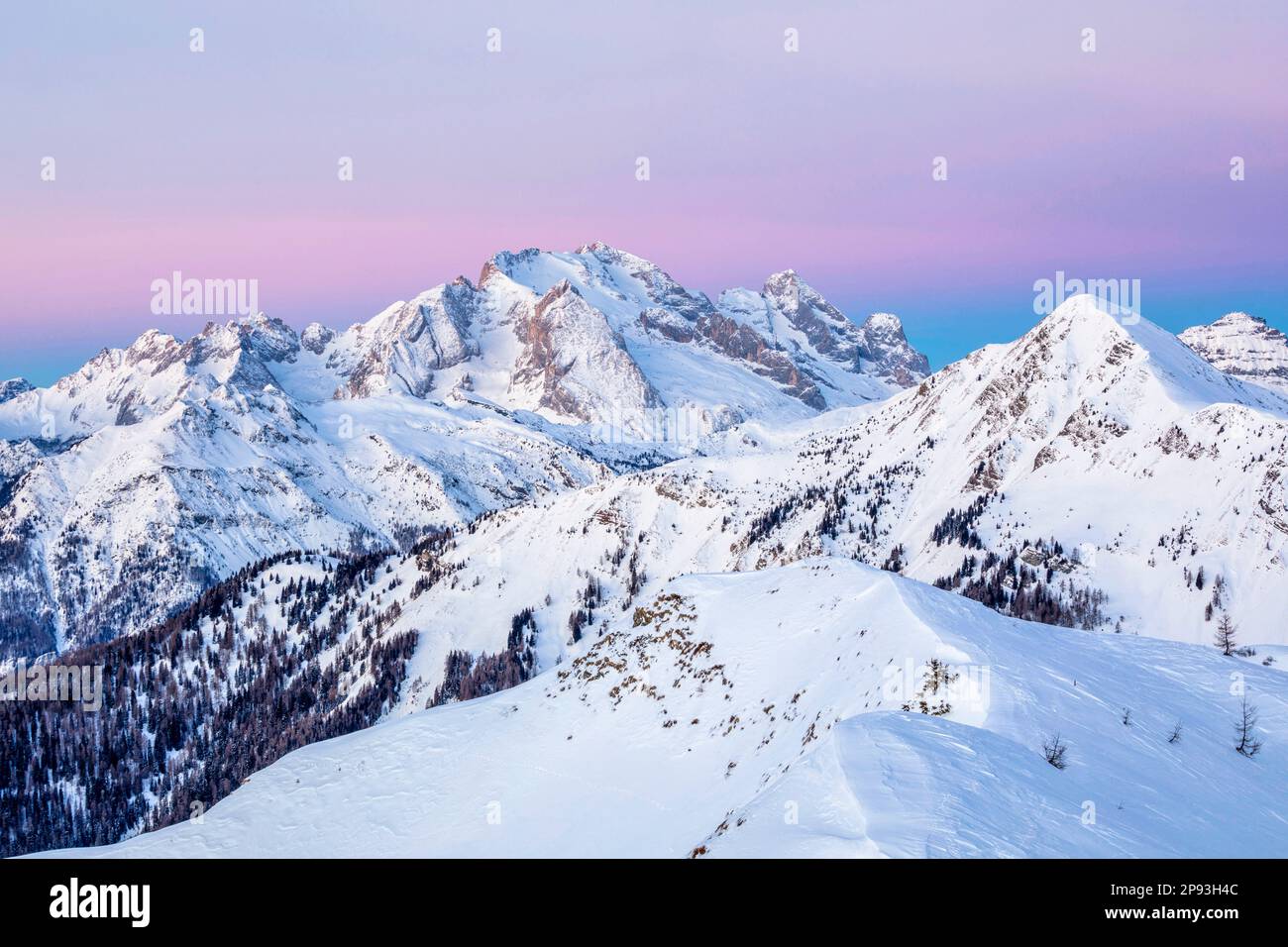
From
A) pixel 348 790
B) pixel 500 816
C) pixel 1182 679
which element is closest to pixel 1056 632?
pixel 1182 679

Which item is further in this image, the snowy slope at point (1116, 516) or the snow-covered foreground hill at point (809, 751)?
the snowy slope at point (1116, 516)

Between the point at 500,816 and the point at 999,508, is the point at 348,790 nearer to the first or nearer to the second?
the point at 500,816

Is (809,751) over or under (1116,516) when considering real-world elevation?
over

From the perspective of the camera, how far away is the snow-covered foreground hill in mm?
20359

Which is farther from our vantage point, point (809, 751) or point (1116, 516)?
point (1116, 516)

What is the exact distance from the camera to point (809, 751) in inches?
1102

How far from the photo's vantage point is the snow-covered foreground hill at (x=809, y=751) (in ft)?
66.8

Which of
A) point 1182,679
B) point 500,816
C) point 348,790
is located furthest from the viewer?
point 348,790

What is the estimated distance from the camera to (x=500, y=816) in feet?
140

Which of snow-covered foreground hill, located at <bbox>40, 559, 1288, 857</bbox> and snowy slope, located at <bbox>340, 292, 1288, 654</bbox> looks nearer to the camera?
snow-covered foreground hill, located at <bbox>40, 559, 1288, 857</bbox>
